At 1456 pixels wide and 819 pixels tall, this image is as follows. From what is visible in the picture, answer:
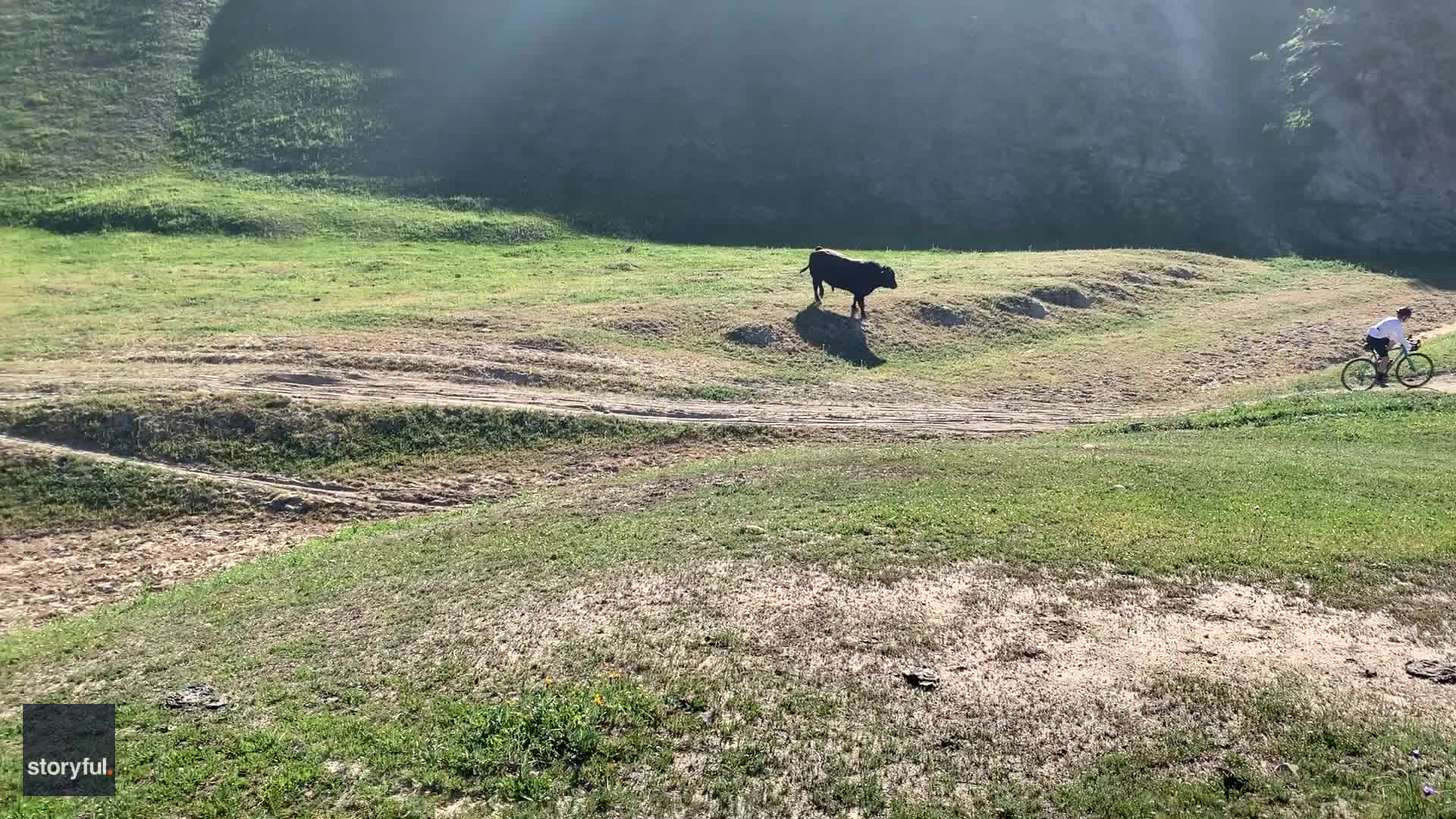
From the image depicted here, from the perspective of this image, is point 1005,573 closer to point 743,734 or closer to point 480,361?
point 743,734

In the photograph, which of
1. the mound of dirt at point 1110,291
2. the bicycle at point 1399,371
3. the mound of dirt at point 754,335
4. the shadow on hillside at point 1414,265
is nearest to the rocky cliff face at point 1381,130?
the shadow on hillside at point 1414,265

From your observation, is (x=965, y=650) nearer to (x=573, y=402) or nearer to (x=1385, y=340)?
(x=573, y=402)

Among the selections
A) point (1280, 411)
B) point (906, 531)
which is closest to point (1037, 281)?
point (1280, 411)

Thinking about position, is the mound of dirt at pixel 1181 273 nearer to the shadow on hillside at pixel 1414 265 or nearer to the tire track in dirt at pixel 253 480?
the shadow on hillside at pixel 1414 265

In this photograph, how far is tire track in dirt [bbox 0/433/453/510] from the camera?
1831cm

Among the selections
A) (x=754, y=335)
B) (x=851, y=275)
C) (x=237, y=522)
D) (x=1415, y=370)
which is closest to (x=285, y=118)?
(x=754, y=335)

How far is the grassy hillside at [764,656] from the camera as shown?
7.02 meters

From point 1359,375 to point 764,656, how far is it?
83.5 ft

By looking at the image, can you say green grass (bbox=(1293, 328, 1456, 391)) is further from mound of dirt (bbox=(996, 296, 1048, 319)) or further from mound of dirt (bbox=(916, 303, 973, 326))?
mound of dirt (bbox=(916, 303, 973, 326))

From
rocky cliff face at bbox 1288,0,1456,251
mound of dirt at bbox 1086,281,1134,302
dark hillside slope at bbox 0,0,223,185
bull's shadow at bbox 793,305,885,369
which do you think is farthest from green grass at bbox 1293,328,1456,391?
dark hillside slope at bbox 0,0,223,185

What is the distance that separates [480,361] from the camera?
24.9m

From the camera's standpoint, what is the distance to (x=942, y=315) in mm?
31625

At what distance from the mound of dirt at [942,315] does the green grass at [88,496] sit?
2377 cm

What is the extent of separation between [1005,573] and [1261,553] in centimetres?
366
